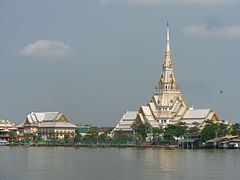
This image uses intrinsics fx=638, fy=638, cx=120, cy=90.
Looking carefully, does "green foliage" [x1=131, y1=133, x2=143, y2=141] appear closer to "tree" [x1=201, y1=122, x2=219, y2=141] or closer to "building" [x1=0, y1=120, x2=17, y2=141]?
"tree" [x1=201, y1=122, x2=219, y2=141]

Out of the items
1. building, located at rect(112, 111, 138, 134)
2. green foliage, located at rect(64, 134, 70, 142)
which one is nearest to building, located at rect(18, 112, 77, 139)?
green foliage, located at rect(64, 134, 70, 142)

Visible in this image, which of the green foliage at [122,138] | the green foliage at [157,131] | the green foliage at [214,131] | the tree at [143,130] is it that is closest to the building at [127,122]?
the green foliage at [122,138]

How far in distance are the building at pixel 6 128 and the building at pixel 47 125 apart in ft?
7.32

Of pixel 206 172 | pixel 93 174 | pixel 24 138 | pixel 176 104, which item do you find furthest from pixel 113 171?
pixel 24 138

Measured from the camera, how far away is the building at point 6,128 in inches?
6029

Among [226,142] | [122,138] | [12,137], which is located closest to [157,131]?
[122,138]

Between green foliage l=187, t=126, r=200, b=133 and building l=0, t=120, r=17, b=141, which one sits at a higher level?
building l=0, t=120, r=17, b=141

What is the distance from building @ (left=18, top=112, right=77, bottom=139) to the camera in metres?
150

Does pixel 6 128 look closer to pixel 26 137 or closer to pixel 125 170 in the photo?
pixel 26 137

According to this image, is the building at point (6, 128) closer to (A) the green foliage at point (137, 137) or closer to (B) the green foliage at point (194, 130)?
(A) the green foliage at point (137, 137)

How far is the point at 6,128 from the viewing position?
157 meters

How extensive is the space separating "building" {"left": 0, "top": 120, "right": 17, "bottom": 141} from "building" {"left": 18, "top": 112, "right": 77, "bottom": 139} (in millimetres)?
2230

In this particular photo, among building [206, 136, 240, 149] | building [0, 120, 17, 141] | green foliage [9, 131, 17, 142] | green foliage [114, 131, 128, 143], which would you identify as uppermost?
building [0, 120, 17, 141]

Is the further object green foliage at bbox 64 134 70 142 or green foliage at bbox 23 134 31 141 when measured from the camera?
green foliage at bbox 23 134 31 141
